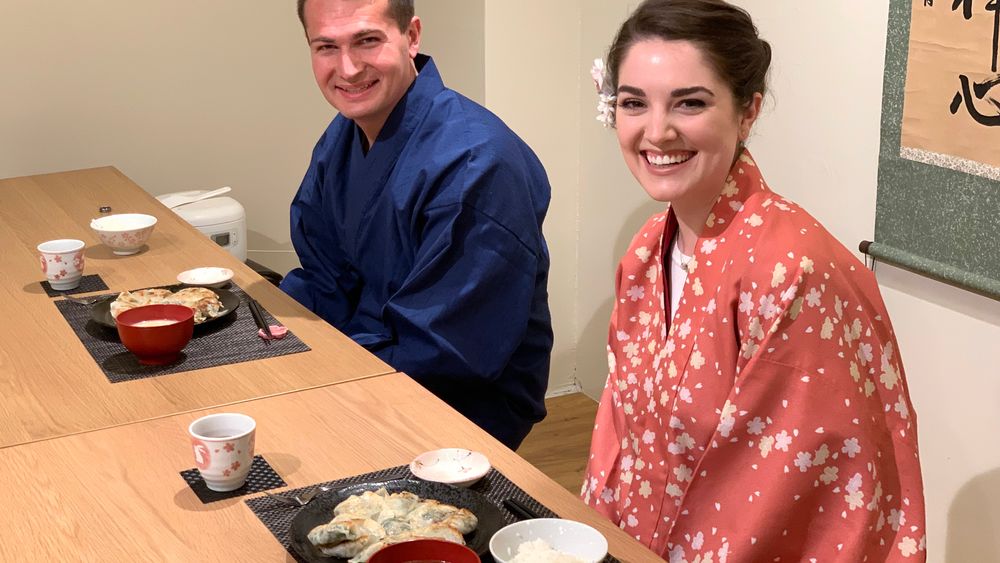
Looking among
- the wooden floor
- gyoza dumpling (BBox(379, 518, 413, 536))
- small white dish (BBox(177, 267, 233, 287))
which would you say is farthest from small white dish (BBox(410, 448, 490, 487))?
the wooden floor

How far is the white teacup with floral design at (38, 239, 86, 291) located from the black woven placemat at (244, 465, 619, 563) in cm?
104

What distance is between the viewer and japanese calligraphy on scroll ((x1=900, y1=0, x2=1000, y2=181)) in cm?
226

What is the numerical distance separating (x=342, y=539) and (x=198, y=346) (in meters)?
0.83

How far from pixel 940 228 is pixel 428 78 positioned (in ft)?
3.64

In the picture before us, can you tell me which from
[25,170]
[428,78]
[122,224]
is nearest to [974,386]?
[428,78]

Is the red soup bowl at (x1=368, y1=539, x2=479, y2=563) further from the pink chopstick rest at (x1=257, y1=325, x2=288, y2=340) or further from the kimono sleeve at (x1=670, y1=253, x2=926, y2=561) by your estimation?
the pink chopstick rest at (x1=257, y1=325, x2=288, y2=340)

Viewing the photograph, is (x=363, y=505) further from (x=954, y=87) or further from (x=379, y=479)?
(x=954, y=87)

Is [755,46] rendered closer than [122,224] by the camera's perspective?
Yes

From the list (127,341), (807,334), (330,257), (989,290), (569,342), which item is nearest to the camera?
(807,334)

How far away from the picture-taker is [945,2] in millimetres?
A: 2336

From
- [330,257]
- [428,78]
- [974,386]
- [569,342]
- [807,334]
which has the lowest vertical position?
[569,342]

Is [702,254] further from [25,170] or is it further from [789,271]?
[25,170]

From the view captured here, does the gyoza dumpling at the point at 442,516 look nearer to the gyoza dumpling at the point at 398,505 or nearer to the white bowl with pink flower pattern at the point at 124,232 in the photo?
the gyoza dumpling at the point at 398,505

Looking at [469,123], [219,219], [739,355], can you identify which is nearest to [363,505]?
[739,355]
